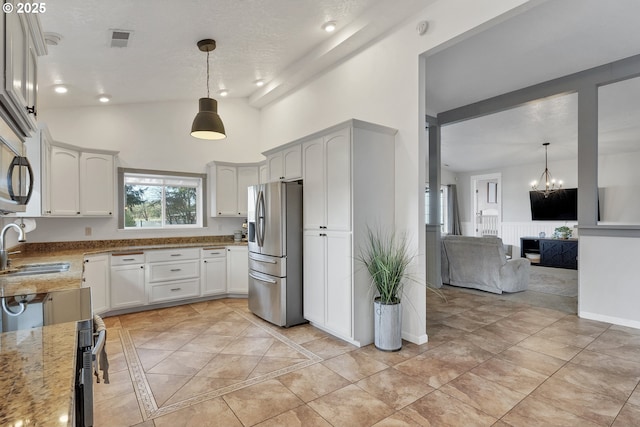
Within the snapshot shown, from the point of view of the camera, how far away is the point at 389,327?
310cm

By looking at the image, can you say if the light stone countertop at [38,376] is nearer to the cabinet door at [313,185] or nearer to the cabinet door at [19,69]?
the cabinet door at [19,69]

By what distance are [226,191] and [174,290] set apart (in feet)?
5.75

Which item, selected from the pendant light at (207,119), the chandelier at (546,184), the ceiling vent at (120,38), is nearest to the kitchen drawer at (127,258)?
the pendant light at (207,119)

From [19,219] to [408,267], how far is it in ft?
13.7

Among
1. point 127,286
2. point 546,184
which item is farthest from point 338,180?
point 546,184

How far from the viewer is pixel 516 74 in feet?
13.9

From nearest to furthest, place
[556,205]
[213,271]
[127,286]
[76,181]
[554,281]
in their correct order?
1. [76,181]
2. [127,286]
3. [213,271]
4. [554,281]
5. [556,205]

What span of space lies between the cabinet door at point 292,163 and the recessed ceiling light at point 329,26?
4.42ft

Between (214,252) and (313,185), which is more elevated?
(313,185)

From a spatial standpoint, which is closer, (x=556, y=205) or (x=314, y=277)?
(x=314, y=277)

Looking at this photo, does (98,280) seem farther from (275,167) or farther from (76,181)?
(275,167)

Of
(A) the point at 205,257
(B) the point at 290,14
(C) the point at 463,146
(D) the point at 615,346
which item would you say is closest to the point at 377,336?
(D) the point at 615,346

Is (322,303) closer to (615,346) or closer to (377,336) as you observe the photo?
(377,336)

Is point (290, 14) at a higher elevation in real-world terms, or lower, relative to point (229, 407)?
higher
